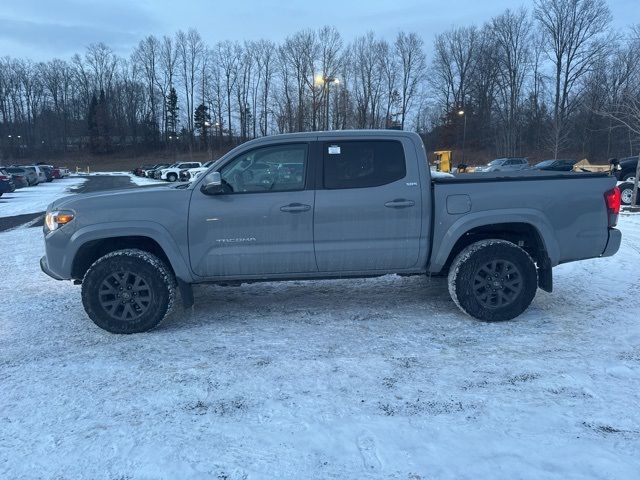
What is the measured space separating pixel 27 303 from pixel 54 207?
1731mm

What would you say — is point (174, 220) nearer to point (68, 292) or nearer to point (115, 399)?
point (115, 399)

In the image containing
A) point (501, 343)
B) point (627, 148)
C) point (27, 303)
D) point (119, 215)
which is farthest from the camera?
point (627, 148)

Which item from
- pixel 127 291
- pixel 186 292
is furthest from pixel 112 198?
pixel 186 292

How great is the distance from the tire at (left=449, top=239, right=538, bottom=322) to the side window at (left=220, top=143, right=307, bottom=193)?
Result: 1.81 metres

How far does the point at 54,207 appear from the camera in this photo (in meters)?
4.88

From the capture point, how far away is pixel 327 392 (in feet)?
11.6

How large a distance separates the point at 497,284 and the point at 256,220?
2456 mm

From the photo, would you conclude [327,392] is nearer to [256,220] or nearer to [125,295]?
[256,220]

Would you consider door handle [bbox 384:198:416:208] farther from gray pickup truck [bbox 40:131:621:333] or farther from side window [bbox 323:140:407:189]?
side window [bbox 323:140:407:189]

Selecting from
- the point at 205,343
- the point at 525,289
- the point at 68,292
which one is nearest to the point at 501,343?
the point at 525,289

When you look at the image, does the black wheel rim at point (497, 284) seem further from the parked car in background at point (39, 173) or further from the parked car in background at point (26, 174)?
the parked car in background at point (39, 173)

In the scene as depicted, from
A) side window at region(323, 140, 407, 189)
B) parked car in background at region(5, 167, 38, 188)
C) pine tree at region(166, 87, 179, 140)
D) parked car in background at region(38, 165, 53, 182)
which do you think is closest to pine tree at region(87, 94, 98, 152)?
pine tree at region(166, 87, 179, 140)

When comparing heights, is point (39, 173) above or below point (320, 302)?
above

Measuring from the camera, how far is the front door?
15.6 feet
